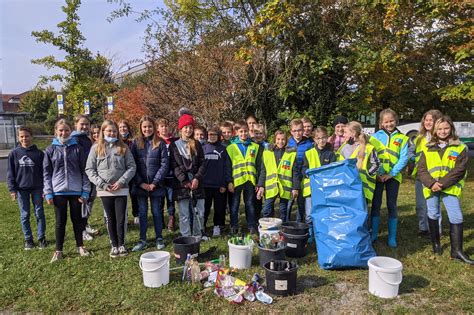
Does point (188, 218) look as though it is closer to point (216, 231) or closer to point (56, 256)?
point (216, 231)

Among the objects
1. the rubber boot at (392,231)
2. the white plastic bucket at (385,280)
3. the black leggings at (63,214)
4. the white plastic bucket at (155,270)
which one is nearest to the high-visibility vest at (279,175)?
the rubber boot at (392,231)

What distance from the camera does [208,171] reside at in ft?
18.2

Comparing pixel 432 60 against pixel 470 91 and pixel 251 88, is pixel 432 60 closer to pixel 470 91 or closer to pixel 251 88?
pixel 470 91

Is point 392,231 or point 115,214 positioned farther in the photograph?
point 392,231

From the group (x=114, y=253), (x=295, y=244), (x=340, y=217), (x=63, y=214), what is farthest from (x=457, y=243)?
(x=63, y=214)

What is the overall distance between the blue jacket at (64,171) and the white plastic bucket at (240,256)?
6.89 feet

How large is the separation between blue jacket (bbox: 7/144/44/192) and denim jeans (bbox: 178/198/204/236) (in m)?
2.16

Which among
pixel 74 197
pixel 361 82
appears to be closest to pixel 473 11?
pixel 361 82

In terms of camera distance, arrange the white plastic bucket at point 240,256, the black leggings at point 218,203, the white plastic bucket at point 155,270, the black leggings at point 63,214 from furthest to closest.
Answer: the black leggings at point 218,203
the black leggings at point 63,214
the white plastic bucket at point 240,256
the white plastic bucket at point 155,270

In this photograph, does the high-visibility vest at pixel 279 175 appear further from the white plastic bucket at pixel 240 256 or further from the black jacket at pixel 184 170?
the white plastic bucket at pixel 240 256

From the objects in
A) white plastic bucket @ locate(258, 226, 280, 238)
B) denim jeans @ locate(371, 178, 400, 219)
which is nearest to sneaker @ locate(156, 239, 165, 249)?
white plastic bucket @ locate(258, 226, 280, 238)

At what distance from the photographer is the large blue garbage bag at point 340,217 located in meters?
4.03

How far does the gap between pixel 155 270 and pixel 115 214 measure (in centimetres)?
136

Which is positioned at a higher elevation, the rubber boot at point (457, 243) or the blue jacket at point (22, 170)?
the blue jacket at point (22, 170)
